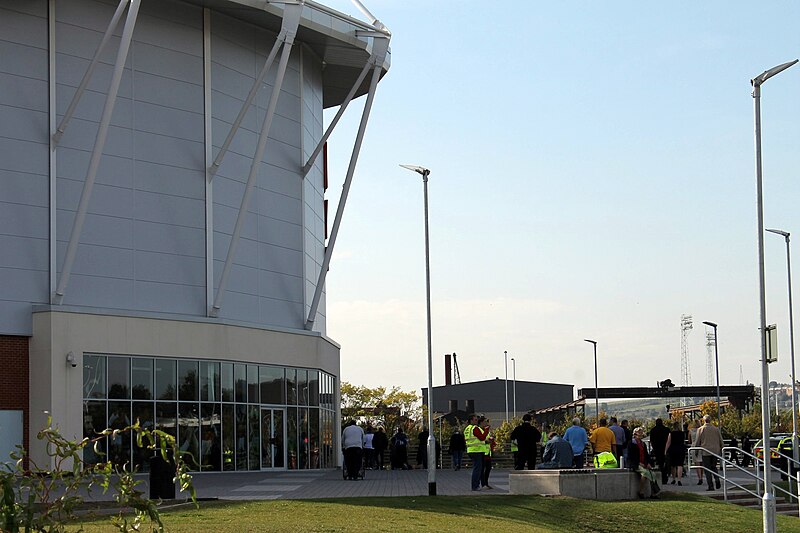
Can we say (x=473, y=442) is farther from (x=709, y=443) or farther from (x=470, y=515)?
(x=470, y=515)

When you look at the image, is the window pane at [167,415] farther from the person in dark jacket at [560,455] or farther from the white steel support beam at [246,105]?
the person in dark jacket at [560,455]

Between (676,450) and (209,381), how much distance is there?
16.7m

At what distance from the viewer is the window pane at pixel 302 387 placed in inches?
1721

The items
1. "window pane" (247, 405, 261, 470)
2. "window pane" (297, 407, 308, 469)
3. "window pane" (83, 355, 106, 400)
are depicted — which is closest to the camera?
"window pane" (83, 355, 106, 400)

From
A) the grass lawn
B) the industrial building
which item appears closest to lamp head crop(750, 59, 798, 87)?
the grass lawn

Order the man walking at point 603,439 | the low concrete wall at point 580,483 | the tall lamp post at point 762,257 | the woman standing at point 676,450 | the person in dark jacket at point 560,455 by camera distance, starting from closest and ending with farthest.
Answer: the tall lamp post at point 762,257
the low concrete wall at point 580,483
the person in dark jacket at point 560,455
the man walking at point 603,439
the woman standing at point 676,450

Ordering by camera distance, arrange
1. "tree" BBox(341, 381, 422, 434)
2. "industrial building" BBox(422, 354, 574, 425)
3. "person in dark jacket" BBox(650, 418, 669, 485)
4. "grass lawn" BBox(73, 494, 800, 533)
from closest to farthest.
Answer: "grass lawn" BBox(73, 494, 800, 533), "person in dark jacket" BBox(650, 418, 669, 485), "tree" BBox(341, 381, 422, 434), "industrial building" BBox(422, 354, 574, 425)

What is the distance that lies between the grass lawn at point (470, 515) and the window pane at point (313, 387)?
20.1 m

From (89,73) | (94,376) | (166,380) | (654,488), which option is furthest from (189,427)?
(654,488)

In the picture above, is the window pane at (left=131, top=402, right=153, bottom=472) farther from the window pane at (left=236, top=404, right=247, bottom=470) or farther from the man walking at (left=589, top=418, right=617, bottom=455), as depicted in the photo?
the man walking at (left=589, top=418, right=617, bottom=455)

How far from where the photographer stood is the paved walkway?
27.6m

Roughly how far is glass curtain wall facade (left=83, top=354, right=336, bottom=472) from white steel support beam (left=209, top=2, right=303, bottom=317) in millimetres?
2677

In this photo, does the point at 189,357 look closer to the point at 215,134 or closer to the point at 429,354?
the point at 215,134

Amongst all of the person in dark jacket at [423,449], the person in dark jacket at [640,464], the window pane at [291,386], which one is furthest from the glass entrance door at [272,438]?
the person in dark jacket at [640,464]
